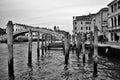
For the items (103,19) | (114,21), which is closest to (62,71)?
(114,21)

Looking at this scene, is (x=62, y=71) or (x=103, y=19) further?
(x=103, y=19)

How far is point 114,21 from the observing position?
37125 mm

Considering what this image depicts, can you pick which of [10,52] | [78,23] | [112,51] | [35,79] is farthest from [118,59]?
[78,23]

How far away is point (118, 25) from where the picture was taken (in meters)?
33.6

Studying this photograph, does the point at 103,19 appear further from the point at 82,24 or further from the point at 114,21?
the point at 82,24

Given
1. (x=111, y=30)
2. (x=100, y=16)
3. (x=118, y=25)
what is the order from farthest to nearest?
(x=100, y=16), (x=111, y=30), (x=118, y=25)

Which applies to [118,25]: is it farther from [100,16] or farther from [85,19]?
[85,19]

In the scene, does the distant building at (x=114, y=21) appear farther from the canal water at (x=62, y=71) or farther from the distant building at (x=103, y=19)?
the canal water at (x=62, y=71)

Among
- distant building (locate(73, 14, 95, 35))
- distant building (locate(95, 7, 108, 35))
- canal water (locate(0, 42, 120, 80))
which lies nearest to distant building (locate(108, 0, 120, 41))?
distant building (locate(95, 7, 108, 35))

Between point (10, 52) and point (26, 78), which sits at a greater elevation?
point (10, 52)

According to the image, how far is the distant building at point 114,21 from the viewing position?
3459 centimetres

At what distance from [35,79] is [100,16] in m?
39.7

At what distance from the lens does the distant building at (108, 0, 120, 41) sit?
3459 cm

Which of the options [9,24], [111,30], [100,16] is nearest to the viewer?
[9,24]
